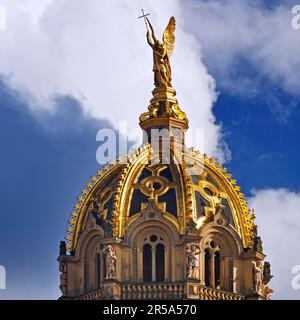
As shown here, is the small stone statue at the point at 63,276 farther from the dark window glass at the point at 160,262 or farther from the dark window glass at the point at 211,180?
the dark window glass at the point at 211,180

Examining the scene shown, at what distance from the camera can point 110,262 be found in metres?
121

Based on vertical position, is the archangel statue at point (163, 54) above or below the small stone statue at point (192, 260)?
above

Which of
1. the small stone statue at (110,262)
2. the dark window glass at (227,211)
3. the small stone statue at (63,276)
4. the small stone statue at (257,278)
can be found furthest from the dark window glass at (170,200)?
the small stone statue at (63,276)

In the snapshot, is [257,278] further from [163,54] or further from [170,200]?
[163,54]

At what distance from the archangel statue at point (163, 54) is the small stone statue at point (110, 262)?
1312 centimetres

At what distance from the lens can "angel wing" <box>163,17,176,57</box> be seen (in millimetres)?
129250

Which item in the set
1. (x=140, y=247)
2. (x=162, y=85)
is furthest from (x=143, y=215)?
(x=162, y=85)

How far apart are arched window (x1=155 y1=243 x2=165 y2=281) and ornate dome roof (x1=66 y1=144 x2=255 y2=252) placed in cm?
152

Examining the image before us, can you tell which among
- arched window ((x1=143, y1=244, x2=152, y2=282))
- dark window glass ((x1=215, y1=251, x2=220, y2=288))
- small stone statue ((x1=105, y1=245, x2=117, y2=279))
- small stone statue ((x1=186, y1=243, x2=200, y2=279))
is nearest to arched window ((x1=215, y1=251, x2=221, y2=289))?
dark window glass ((x1=215, y1=251, x2=220, y2=288))

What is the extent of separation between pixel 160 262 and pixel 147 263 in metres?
0.76

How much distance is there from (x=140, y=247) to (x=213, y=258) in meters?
4.45

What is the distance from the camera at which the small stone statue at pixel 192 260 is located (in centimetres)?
12019

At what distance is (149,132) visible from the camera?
419ft
